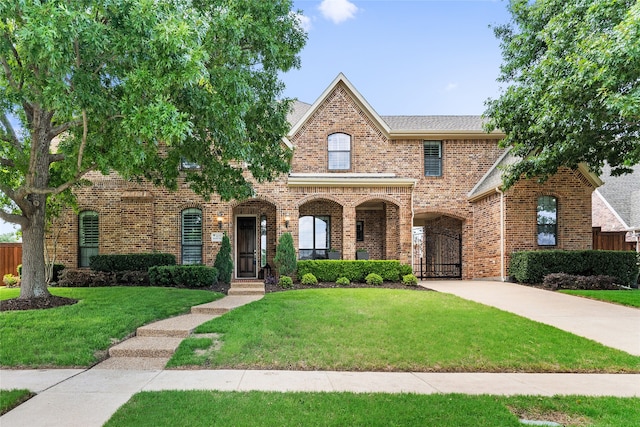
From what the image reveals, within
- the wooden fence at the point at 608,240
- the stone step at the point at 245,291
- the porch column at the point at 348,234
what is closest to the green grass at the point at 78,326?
the stone step at the point at 245,291

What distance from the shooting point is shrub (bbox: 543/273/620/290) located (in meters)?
12.7

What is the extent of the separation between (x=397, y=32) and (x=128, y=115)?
28.0ft

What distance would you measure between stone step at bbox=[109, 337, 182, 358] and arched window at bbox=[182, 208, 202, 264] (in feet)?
28.6

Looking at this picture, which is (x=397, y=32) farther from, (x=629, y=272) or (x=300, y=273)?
(x=629, y=272)

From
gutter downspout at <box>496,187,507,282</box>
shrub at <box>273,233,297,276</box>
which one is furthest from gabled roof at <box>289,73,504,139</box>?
shrub at <box>273,233,297,276</box>

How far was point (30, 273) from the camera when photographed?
9070 mm

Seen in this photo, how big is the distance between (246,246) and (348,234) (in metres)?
4.37

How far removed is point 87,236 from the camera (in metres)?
15.1

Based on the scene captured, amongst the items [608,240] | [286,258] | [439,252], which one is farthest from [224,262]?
[608,240]

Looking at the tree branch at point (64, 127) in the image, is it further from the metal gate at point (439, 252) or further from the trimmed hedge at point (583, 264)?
the trimmed hedge at point (583, 264)

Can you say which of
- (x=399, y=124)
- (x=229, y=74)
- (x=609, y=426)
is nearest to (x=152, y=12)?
(x=229, y=74)

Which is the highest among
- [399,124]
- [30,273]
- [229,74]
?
[399,124]

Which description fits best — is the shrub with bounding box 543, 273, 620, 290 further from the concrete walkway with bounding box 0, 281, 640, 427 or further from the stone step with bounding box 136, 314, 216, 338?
the stone step with bounding box 136, 314, 216, 338

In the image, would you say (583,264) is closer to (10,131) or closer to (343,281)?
(343,281)
